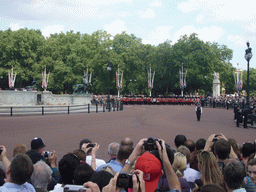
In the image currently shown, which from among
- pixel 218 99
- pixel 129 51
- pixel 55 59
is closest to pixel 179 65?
pixel 129 51

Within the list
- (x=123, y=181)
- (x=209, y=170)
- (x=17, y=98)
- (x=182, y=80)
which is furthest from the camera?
(x=182, y=80)

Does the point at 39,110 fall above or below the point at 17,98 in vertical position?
below

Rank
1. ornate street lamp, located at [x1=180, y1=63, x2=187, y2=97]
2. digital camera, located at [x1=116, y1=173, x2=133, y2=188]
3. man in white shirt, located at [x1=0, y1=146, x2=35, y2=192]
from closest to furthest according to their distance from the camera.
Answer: digital camera, located at [x1=116, y1=173, x2=133, y2=188], man in white shirt, located at [x1=0, y1=146, x2=35, y2=192], ornate street lamp, located at [x1=180, y1=63, x2=187, y2=97]

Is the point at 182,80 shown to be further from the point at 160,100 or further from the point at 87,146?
the point at 87,146

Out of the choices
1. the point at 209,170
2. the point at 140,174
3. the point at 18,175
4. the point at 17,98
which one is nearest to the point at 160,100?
the point at 17,98

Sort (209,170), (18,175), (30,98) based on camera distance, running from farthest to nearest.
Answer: (30,98) < (209,170) < (18,175)

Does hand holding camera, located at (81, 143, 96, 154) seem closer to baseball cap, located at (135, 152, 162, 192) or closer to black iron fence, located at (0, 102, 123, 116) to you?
baseball cap, located at (135, 152, 162, 192)

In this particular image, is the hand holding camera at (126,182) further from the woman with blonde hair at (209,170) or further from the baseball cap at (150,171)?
the woman with blonde hair at (209,170)

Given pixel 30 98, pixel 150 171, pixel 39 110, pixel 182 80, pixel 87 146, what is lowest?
pixel 39 110

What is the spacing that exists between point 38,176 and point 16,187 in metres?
0.44

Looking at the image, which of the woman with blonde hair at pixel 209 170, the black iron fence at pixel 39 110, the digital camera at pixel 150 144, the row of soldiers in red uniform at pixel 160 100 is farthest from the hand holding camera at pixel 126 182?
the row of soldiers in red uniform at pixel 160 100

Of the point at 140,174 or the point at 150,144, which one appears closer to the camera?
the point at 140,174

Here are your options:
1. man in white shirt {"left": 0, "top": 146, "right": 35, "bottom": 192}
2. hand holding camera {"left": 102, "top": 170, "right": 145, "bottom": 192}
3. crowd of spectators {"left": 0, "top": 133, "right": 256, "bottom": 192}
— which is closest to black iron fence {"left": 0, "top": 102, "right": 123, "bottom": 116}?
crowd of spectators {"left": 0, "top": 133, "right": 256, "bottom": 192}

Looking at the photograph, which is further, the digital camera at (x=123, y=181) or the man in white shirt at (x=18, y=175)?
the man in white shirt at (x=18, y=175)
